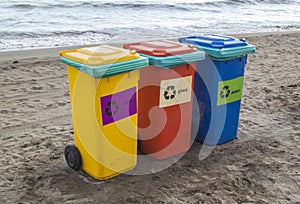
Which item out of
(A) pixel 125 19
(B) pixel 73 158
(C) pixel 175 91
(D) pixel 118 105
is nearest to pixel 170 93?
(C) pixel 175 91

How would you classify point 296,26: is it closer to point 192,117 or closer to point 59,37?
point 59,37

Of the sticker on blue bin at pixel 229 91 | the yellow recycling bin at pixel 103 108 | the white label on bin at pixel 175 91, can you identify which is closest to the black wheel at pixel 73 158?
the yellow recycling bin at pixel 103 108

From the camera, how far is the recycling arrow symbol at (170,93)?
3155 mm

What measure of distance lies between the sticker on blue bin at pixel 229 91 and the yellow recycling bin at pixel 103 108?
0.88m

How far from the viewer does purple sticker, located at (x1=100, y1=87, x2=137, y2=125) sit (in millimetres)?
2846

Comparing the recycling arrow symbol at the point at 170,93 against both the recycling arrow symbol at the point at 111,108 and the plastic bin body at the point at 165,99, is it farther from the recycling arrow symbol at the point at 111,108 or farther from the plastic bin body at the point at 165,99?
the recycling arrow symbol at the point at 111,108

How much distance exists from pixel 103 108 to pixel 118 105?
0.14 metres

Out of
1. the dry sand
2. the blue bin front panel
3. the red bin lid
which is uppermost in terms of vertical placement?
the red bin lid

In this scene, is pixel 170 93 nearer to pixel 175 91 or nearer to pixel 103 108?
pixel 175 91

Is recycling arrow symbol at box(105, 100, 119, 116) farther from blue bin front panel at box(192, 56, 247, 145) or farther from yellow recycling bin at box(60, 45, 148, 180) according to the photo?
blue bin front panel at box(192, 56, 247, 145)

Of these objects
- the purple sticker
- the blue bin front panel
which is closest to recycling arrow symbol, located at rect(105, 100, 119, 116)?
the purple sticker

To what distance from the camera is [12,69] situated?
18.9 ft

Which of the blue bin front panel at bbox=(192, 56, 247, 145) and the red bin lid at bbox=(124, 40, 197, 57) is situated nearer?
the red bin lid at bbox=(124, 40, 197, 57)

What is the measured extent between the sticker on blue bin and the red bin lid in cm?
48
